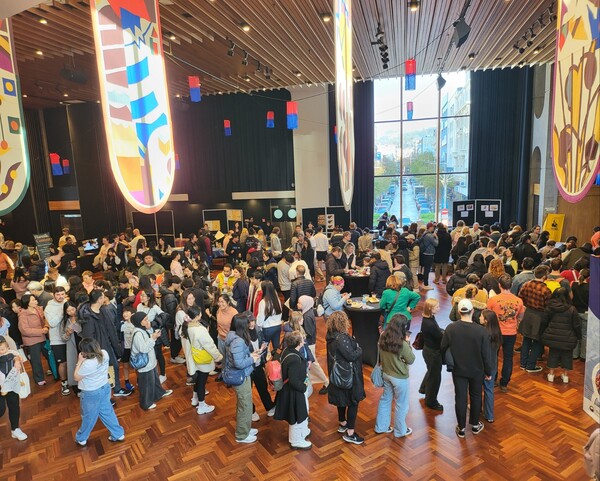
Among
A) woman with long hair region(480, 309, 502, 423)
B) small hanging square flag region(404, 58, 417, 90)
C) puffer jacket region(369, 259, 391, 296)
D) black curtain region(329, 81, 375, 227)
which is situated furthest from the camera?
black curtain region(329, 81, 375, 227)

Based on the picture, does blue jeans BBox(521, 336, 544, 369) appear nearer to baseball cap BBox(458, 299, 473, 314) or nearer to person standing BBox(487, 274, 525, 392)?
person standing BBox(487, 274, 525, 392)

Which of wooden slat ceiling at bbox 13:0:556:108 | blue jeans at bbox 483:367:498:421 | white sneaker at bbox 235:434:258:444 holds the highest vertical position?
wooden slat ceiling at bbox 13:0:556:108

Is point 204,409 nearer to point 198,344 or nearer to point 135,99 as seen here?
point 198,344

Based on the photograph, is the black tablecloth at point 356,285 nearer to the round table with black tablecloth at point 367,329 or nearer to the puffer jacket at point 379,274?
the puffer jacket at point 379,274

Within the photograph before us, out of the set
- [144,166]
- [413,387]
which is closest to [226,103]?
[413,387]

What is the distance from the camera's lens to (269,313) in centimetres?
489

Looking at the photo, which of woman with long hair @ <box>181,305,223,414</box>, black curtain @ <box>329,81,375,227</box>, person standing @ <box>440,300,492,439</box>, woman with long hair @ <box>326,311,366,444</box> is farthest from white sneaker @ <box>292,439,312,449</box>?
black curtain @ <box>329,81,375,227</box>

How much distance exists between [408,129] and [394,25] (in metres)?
6.97

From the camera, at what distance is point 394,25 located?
798 centimetres

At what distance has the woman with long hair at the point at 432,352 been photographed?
4160 mm

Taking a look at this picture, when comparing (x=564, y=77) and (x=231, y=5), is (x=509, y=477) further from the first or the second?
(x=231, y=5)

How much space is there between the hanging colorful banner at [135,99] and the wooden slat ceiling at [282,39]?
16.1 feet

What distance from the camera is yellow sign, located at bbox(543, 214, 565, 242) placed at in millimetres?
10711

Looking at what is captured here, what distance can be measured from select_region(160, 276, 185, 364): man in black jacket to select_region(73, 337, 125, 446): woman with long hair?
1.28m
